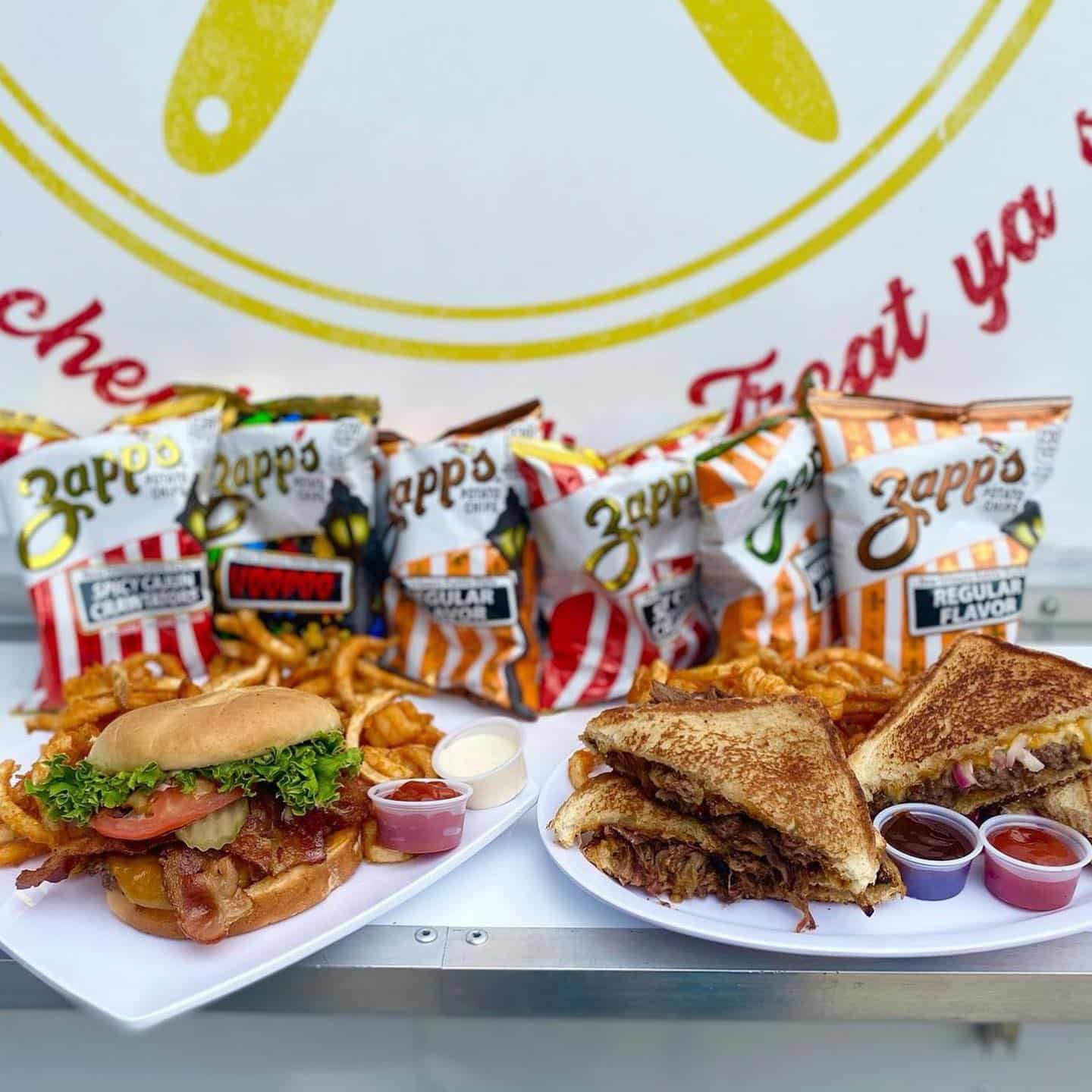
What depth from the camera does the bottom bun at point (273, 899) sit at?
1.27 meters

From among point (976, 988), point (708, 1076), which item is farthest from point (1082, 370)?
point (708, 1076)

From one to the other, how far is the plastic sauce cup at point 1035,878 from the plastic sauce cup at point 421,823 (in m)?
0.86

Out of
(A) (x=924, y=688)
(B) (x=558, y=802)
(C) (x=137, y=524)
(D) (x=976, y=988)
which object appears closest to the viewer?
(D) (x=976, y=988)

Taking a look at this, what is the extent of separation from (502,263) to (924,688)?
4.61 feet

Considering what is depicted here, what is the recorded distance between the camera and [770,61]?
77.2 inches

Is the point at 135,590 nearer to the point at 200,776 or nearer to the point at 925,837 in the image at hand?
the point at 200,776

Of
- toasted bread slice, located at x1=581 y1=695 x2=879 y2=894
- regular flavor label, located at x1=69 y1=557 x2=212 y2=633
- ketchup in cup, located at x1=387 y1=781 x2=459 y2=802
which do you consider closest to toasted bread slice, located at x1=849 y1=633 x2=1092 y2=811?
toasted bread slice, located at x1=581 y1=695 x2=879 y2=894

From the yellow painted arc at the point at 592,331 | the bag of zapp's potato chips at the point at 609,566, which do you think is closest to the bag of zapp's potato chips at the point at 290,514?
the yellow painted arc at the point at 592,331

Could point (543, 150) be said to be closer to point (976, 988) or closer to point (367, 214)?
point (367, 214)

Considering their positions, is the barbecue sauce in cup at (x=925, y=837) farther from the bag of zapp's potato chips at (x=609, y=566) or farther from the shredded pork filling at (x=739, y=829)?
the bag of zapp's potato chips at (x=609, y=566)

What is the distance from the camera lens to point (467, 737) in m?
1.69

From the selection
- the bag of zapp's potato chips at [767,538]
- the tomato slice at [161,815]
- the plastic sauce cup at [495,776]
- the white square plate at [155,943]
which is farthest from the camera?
the bag of zapp's potato chips at [767,538]

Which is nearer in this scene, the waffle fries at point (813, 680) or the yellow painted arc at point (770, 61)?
the waffle fries at point (813, 680)

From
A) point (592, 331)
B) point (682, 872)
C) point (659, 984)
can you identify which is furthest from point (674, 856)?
point (592, 331)
